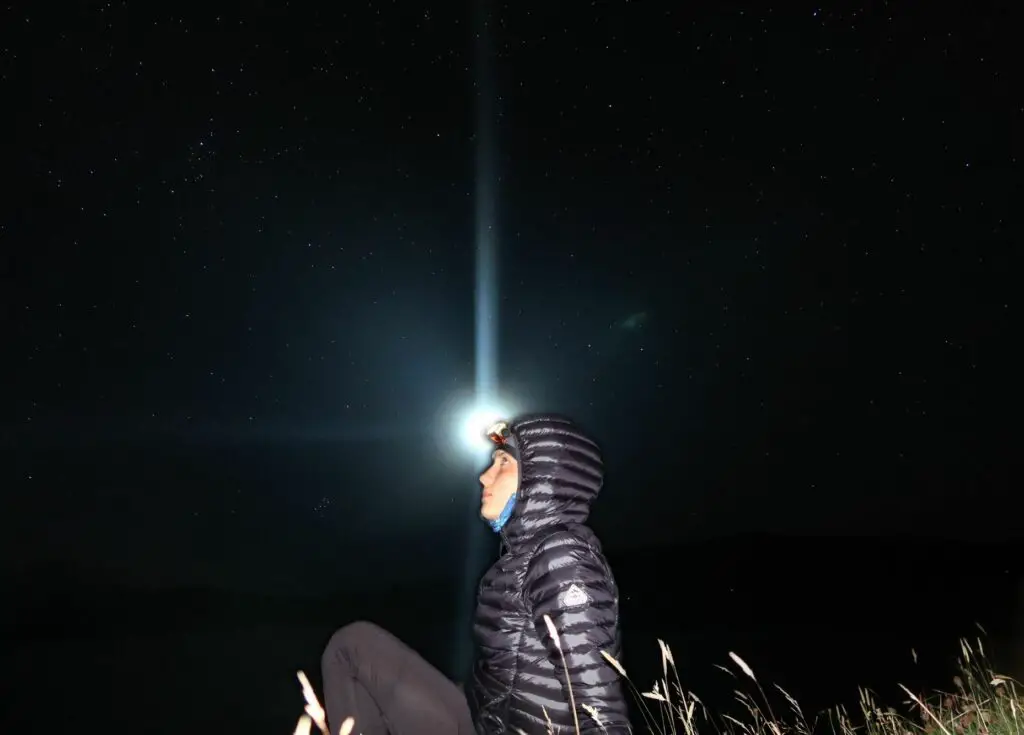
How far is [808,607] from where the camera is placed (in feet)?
270

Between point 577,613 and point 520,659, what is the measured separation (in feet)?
1.19

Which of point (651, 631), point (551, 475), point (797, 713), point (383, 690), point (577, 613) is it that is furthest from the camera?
point (651, 631)

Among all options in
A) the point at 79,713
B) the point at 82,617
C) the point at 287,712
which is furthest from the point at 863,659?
the point at 82,617

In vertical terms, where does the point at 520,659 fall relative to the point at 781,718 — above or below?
above

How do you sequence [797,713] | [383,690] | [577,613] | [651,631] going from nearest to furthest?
[797,713] < [577,613] < [383,690] < [651,631]

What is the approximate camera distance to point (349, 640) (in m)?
2.96

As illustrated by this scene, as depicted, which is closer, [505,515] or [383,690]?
[383,690]

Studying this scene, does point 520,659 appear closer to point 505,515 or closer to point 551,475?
point 505,515

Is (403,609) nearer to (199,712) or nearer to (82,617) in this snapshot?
(82,617)

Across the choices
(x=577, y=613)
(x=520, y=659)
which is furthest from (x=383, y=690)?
(x=577, y=613)

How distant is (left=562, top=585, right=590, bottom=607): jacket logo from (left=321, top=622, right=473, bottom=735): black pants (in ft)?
2.26

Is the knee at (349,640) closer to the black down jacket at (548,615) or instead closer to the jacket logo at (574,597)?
the black down jacket at (548,615)

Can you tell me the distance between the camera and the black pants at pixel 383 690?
284cm

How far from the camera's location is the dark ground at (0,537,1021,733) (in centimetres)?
2877
